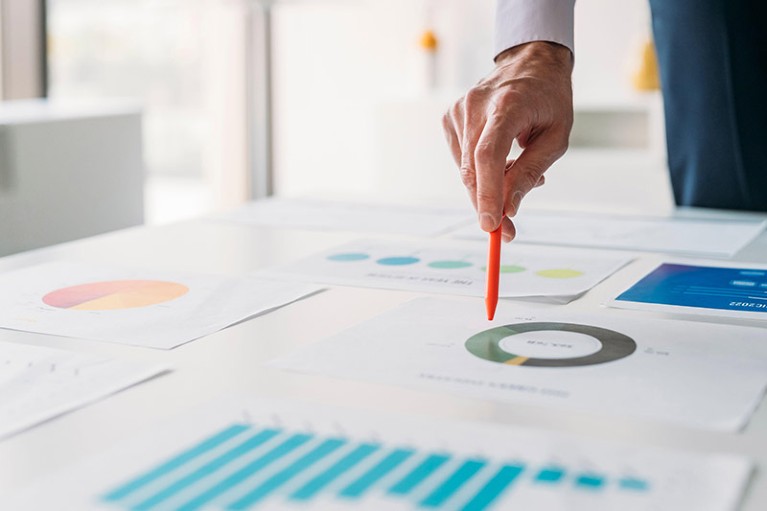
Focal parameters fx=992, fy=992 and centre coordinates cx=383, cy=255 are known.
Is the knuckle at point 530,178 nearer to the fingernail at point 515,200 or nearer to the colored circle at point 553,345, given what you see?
the fingernail at point 515,200

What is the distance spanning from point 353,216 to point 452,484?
3.04ft

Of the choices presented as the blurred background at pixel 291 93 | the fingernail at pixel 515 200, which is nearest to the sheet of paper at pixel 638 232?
the fingernail at pixel 515 200

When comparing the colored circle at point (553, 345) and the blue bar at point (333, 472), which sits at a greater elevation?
the colored circle at point (553, 345)

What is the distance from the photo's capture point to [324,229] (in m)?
1.25

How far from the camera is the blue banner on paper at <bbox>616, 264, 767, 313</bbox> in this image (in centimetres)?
82

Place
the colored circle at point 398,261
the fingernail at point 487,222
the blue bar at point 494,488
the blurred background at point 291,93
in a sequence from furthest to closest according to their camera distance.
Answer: the blurred background at point 291,93
the colored circle at point 398,261
the fingernail at point 487,222
the blue bar at point 494,488

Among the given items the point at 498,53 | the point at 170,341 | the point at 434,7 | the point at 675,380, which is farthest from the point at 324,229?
the point at 434,7

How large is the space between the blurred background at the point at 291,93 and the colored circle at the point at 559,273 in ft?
4.49

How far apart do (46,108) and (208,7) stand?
64 cm

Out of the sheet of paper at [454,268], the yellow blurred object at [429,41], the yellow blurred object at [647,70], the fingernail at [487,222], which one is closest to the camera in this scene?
the fingernail at [487,222]

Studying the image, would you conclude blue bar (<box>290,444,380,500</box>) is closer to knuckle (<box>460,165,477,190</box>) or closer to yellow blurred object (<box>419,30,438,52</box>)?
knuckle (<box>460,165,477,190</box>)

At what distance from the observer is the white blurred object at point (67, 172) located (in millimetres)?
1903

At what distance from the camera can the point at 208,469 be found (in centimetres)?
46

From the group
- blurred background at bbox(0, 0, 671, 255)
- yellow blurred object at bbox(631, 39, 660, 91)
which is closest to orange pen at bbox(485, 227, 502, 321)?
blurred background at bbox(0, 0, 671, 255)
